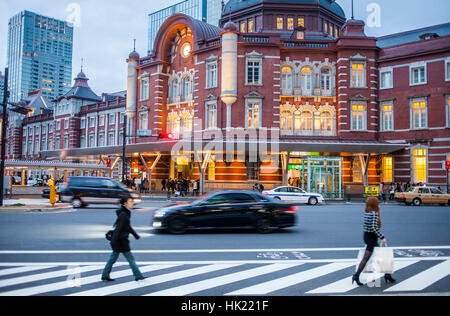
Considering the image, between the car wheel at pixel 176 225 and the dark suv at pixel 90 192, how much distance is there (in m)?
10.5

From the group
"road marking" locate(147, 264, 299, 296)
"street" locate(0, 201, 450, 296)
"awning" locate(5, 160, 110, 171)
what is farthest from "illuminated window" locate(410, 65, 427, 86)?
"awning" locate(5, 160, 110, 171)

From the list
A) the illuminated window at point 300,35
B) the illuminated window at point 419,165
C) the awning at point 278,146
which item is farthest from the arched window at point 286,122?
the illuminated window at point 419,165

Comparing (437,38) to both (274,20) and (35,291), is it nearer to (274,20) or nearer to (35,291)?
(274,20)

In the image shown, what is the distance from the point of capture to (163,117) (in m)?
42.7

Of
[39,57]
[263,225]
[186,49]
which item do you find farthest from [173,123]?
[39,57]

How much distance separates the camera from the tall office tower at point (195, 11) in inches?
5153

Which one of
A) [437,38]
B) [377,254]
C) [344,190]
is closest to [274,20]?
[437,38]

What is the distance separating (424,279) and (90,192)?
19384 millimetres

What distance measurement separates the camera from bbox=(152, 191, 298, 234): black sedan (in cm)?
1262

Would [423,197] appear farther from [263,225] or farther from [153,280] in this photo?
[153,280]

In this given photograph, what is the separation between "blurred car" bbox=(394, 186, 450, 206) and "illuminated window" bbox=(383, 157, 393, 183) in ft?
24.3

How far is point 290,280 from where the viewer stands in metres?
7.13
